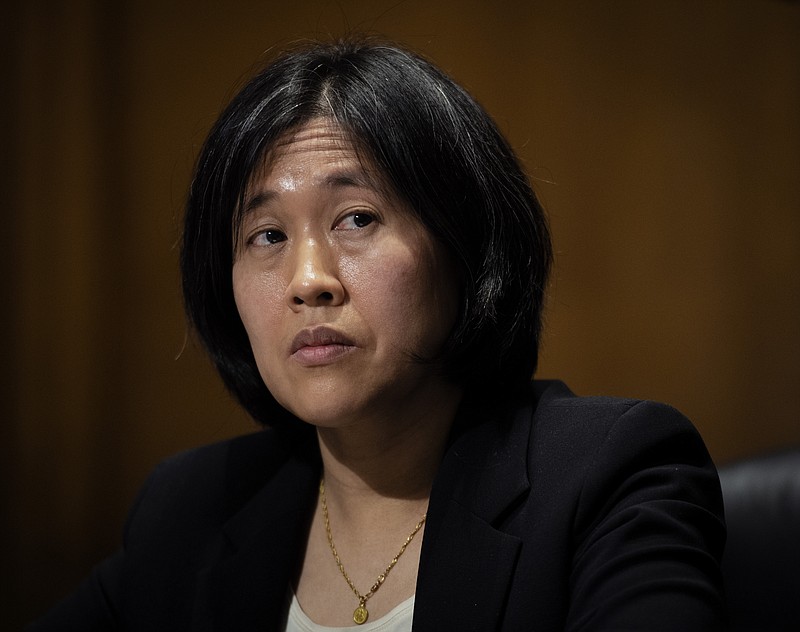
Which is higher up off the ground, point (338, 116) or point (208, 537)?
point (338, 116)

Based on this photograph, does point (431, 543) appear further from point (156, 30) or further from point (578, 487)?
point (156, 30)

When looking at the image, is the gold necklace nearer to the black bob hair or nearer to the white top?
the white top

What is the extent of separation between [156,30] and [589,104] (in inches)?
53.8

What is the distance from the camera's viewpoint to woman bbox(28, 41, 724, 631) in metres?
1.17

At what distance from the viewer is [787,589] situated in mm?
1623

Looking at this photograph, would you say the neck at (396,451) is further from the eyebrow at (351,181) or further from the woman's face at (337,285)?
the eyebrow at (351,181)

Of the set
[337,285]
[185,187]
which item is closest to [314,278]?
[337,285]

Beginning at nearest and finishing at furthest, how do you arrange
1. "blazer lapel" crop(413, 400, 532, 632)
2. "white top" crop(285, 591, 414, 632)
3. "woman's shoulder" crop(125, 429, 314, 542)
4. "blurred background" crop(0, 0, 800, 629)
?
"blazer lapel" crop(413, 400, 532, 632) < "white top" crop(285, 591, 414, 632) < "woman's shoulder" crop(125, 429, 314, 542) < "blurred background" crop(0, 0, 800, 629)

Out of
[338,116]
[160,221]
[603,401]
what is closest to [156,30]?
[160,221]

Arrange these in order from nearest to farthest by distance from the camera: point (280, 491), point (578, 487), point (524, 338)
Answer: point (578, 487)
point (524, 338)
point (280, 491)

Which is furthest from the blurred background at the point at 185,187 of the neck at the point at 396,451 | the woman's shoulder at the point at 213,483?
the neck at the point at 396,451

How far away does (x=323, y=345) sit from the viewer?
125 cm

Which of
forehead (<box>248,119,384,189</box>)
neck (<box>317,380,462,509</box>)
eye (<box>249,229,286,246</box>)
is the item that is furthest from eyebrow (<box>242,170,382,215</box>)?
neck (<box>317,380,462,509</box>)

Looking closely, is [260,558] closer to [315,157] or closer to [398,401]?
[398,401]
